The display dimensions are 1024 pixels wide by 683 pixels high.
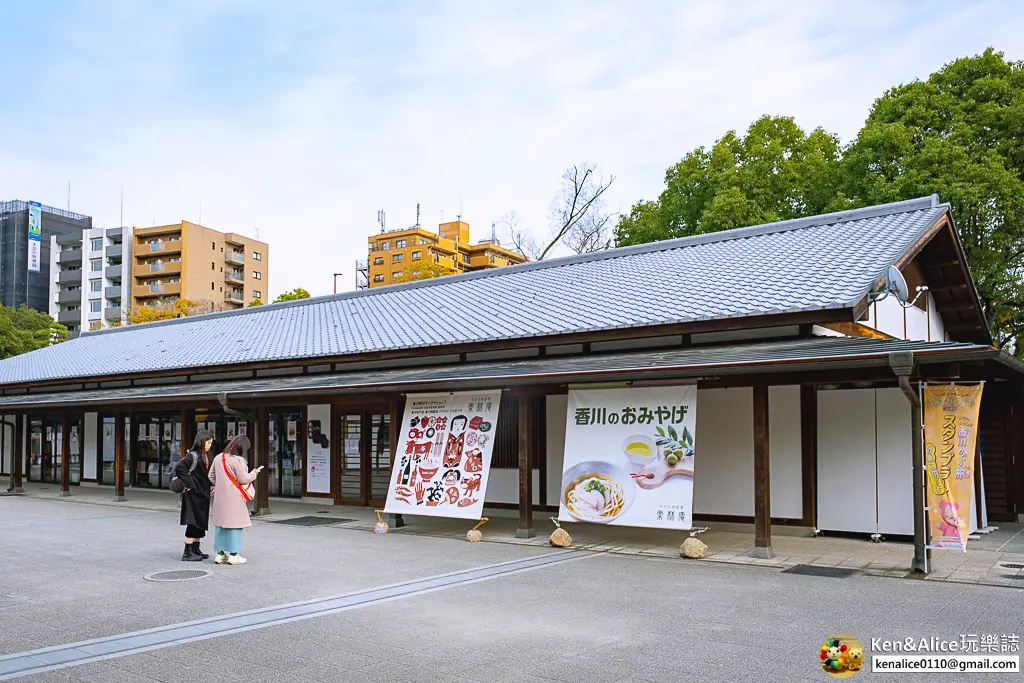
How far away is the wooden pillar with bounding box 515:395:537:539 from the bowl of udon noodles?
0.72 meters

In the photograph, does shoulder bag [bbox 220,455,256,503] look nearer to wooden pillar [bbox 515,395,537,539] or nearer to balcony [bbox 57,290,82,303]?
wooden pillar [bbox 515,395,537,539]

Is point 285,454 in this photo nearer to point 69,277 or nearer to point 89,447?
point 89,447

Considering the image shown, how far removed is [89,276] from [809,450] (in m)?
64.3

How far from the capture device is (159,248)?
60.2 meters

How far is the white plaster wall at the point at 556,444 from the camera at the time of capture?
13141 mm

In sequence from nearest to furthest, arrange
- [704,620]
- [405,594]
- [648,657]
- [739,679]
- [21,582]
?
[739,679]
[648,657]
[704,620]
[405,594]
[21,582]

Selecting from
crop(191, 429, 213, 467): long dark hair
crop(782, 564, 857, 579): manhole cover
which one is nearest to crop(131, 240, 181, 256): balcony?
crop(191, 429, 213, 467): long dark hair

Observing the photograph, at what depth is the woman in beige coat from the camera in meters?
9.30

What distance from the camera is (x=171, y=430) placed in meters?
20.0

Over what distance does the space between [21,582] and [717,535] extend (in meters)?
8.48

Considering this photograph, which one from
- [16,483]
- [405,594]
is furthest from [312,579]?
[16,483]

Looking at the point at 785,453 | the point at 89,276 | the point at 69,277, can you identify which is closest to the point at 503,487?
the point at 785,453

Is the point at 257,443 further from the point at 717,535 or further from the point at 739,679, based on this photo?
the point at 739,679

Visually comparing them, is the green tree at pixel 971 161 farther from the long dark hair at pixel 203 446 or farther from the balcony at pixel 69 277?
the balcony at pixel 69 277
